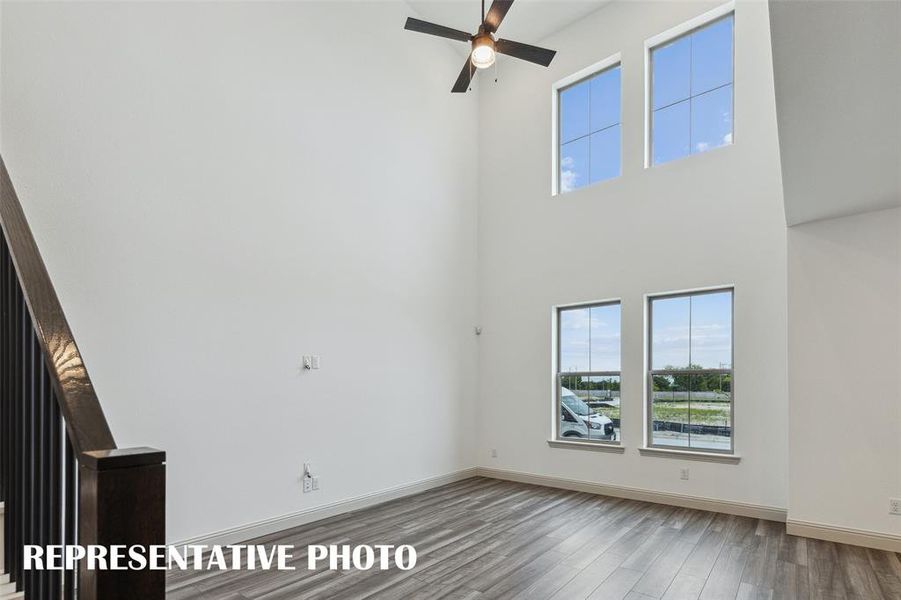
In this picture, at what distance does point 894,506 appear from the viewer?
3830 millimetres

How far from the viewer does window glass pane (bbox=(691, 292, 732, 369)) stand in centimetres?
506

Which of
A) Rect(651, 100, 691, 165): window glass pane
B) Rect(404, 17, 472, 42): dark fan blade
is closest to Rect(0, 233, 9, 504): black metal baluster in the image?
Rect(404, 17, 472, 42): dark fan blade

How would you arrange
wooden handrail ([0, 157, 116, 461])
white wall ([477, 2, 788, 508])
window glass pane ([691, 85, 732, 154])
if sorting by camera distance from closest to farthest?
1. wooden handrail ([0, 157, 116, 461])
2. white wall ([477, 2, 788, 508])
3. window glass pane ([691, 85, 732, 154])

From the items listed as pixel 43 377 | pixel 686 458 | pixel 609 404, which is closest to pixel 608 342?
pixel 609 404

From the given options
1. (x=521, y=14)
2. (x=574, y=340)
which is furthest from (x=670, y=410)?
(x=521, y=14)

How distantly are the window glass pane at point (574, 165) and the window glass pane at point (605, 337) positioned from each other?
4.99ft

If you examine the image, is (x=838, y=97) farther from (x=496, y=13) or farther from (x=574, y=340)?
(x=574, y=340)

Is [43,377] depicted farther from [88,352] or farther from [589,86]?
[589,86]

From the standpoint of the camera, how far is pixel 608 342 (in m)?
5.85

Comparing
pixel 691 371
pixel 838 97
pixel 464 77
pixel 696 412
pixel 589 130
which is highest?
pixel 589 130

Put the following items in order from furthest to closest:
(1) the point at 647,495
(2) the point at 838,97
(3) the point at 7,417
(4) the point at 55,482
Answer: (1) the point at 647,495 → (2) the point at 838,97 → (3) the point at 7,417 → (4) the point at 55,482

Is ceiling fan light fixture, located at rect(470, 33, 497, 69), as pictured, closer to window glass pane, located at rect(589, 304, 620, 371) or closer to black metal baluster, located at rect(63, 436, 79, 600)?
window glass pane, located at rect(589, 304, 620, 371)

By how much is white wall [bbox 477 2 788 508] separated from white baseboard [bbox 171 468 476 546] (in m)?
1.14

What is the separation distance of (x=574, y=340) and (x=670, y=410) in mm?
1296
